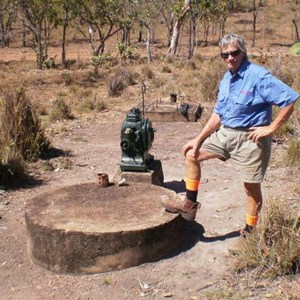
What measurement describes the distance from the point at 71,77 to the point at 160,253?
478 inches

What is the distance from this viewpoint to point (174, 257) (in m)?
4.17

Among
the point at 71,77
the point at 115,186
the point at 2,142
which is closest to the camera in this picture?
the point at 115,186

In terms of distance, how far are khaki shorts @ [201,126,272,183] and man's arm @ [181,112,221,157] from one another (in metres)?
0.15

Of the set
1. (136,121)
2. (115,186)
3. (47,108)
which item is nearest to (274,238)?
(115,186)

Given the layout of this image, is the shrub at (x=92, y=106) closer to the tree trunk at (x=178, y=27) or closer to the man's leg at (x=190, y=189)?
the man's leg at (x=190, y=189)

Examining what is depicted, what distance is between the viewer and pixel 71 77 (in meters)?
15.6

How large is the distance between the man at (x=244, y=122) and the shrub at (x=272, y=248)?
0.77ft

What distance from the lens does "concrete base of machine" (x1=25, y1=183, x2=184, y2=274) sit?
3.91 m

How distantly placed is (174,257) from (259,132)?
1247mm

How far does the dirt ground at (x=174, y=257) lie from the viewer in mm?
3654

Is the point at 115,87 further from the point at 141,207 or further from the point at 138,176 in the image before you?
the point at 141,207

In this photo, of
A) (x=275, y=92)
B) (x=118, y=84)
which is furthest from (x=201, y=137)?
(x=118, y=84)

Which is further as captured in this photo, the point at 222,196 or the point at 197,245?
the point at 222,196

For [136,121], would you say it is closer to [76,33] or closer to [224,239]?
[224,239]
